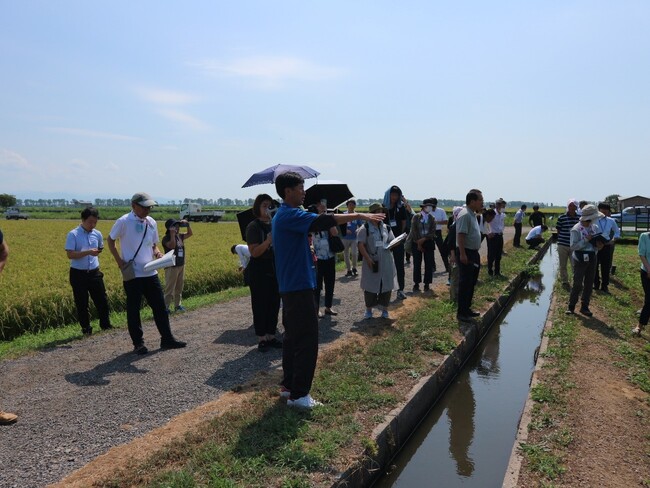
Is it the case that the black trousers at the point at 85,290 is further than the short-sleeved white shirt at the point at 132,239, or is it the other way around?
the black trousers at the point at 85,290

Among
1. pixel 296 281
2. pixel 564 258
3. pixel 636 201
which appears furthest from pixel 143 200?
pixel 636 201

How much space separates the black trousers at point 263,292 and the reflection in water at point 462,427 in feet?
7.90

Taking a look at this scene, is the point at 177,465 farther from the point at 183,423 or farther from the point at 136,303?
Answer: the point at 136,303

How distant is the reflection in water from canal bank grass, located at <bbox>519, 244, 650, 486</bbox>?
Answer: 669mm

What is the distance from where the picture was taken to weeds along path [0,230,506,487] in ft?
11.7

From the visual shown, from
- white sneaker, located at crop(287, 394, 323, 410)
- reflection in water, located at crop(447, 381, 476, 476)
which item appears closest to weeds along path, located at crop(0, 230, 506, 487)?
white sneaker, located at crop(287, 394, 323, 410)

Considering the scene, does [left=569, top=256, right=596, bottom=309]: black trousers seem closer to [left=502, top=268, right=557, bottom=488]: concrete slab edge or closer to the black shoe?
[left=502, top=268, right=557, bottom=488]: concrete slab edge

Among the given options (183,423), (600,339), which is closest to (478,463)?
(183,423)

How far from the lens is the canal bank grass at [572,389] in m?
3.56

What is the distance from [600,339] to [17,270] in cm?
1261

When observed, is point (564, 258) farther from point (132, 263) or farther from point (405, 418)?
point (132, 263)

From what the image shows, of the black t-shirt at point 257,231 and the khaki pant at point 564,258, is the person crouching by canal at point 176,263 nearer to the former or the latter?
the black t-shirt at point 257,231

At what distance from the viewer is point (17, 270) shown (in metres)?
11.9

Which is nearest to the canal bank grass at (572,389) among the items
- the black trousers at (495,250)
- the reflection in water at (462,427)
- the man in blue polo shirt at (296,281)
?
the reflection in water at (462,427)
